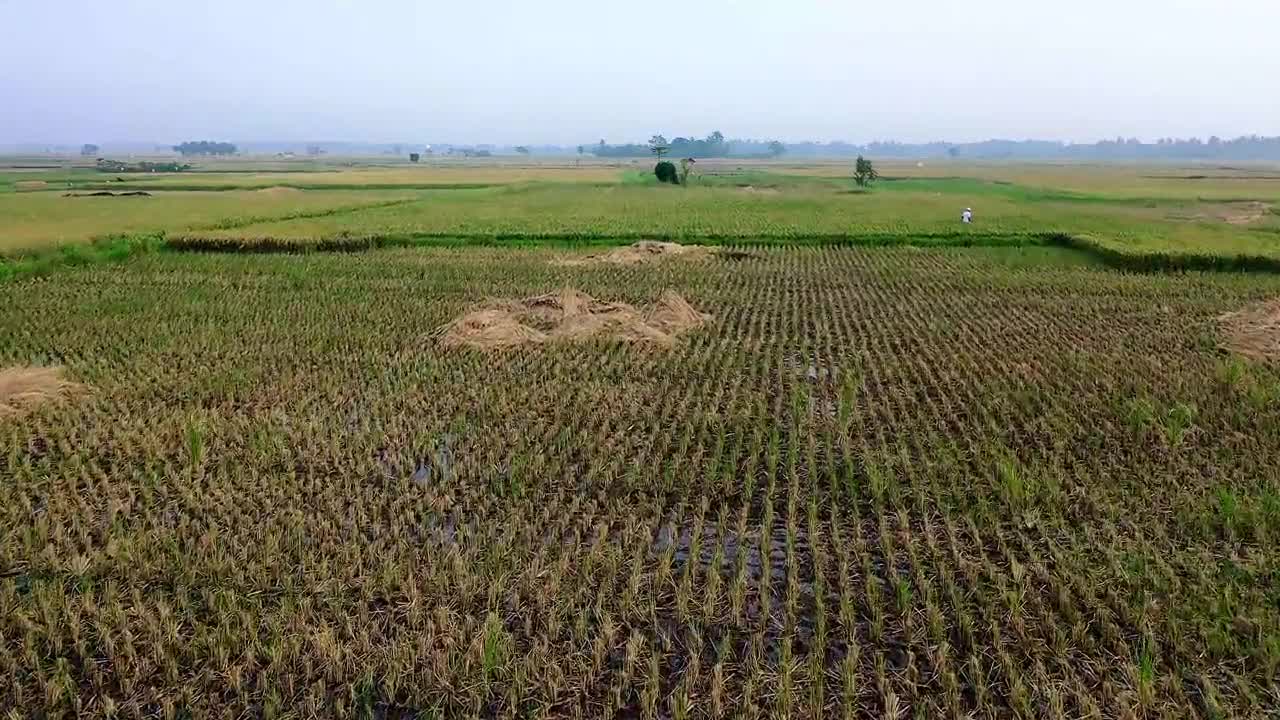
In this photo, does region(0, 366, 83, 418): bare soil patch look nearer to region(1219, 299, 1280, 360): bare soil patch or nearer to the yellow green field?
the yellow green field

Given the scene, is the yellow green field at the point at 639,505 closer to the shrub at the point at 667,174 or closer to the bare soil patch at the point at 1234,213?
the bare soil patch at the point at 1234,213

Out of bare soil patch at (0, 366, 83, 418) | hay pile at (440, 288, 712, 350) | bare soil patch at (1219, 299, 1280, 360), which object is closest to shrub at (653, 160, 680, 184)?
hay pile at (440, 288, 712, 350)

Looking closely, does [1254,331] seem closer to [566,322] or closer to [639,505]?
[566,322]

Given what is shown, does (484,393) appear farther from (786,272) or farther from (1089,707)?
(786,272)

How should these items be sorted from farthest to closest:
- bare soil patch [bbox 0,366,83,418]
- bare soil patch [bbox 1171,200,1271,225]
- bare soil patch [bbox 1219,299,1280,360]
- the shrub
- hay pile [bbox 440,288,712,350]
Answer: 1. the shrub
2. bare soil patch [bbox 1171,200,1271,225]
3. hay pile [bbox 440,288,712,350]
4. bare soil patch [bbox 1219,299,1280,360]
5. bare soil patch [bbox 0,366,83,418]

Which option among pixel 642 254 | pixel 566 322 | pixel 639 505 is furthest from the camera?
pixel 642 254

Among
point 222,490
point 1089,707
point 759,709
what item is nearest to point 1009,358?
point 1089,707

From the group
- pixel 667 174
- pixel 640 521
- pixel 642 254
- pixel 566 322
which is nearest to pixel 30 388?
pixel 566 322

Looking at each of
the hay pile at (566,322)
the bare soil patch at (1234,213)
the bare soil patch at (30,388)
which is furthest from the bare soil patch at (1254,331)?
the bare soil patch at (1234,213)
